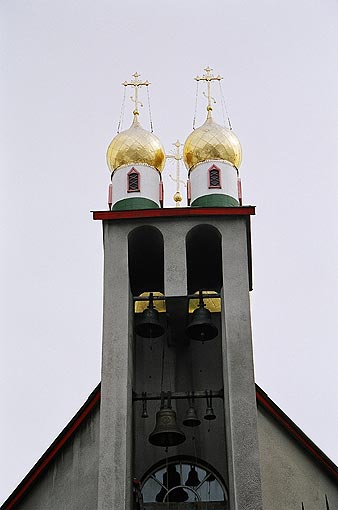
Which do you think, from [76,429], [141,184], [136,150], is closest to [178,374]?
[76,429]

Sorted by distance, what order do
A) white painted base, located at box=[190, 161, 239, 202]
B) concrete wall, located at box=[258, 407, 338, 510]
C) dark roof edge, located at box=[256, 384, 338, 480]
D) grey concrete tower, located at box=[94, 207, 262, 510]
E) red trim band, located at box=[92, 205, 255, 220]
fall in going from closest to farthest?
grey concrete tower, located at box=[94, 207, 262, 510], red trim band, located at box=[92, 205, 255, 220], concrete wall, located at box=[258, 407, 338, 510], white painted base, located at box=[190, 161, 239, 202], dark roof edge, located at box=[256, 384, 338, 480]

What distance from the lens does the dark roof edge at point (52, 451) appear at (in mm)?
16094

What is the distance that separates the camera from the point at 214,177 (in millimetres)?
16219

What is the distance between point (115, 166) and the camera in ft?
54.5

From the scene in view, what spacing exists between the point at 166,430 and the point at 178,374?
1920mm

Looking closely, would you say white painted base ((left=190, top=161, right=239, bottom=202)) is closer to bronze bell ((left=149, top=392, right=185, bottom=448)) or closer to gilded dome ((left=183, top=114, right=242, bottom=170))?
gilded dome ((left=183, top=114, right=242, bottom=170))

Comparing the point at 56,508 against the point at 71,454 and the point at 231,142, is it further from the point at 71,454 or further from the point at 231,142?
the point at 231,142

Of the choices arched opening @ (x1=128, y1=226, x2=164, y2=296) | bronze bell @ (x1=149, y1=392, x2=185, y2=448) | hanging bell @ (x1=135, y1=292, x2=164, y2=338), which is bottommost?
bronze bell @ (x1=149, y1=392, x2=185, y2=448)

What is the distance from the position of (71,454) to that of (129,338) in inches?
106

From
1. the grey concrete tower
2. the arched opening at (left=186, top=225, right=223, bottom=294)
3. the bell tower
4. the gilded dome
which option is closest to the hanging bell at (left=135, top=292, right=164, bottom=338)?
the bell tower

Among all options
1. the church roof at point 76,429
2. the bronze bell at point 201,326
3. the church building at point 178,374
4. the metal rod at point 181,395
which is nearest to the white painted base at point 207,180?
the church building at point 178,374

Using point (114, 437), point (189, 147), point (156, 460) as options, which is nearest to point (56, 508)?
point (156, 460)

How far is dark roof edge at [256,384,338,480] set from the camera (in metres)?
16.3

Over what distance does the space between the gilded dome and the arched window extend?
454 centimetres
